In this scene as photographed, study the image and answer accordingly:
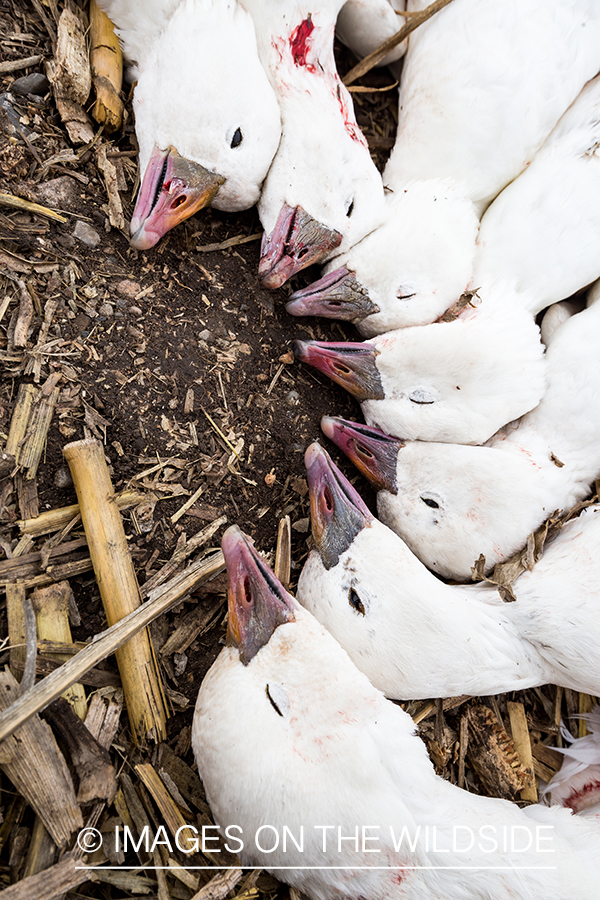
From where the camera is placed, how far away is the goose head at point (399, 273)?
8.66 feet

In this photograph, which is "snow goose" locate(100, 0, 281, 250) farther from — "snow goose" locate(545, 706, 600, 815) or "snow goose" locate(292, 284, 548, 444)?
"snow goose" locate(545, 706, 600, 815)

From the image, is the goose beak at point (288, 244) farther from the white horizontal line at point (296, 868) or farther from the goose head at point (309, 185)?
the white horizontal line at point (296, 868)

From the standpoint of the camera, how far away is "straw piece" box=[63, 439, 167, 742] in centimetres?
206

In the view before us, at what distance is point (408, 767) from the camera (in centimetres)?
205

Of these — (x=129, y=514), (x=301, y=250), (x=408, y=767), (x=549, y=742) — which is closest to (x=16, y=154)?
(x=301, y=250)

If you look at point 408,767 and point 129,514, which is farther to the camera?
point 129,514

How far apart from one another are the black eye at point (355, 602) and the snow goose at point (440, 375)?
2.43 feet

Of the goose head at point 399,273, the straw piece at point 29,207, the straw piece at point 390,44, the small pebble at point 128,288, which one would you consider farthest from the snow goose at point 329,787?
the straw piece at point 390,44

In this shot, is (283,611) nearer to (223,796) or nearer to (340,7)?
(223,796)

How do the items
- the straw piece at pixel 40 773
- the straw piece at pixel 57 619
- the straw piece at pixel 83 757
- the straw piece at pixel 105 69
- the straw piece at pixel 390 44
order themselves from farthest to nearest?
the straw piece at pixel 390 44 → the straw piece at pixel 105 69 → the straw piece at pixel 57 619 → the straw piece at pixel 83 757 → the straw piece at pixel 40 773

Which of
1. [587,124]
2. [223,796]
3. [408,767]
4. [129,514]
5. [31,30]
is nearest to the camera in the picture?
[223,796]

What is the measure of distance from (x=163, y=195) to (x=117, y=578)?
1407 millimetres

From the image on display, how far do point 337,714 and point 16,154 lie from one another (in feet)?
7.55

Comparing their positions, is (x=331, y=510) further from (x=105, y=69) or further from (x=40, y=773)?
(x=105, y=69)
